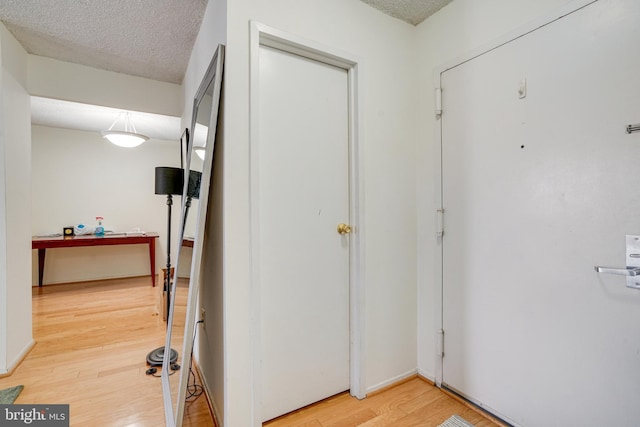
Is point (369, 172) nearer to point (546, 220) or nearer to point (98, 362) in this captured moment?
point (546, 220)

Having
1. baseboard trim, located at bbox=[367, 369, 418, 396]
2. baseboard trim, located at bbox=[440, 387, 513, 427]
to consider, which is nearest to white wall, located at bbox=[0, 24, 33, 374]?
baseboard trim, located at bbox=[367, 369, 418, 396]

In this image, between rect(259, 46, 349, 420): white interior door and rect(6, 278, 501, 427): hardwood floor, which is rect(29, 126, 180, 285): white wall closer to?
rect(6, 278, 501, 427): hardwood floor

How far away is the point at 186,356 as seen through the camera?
4.62ft

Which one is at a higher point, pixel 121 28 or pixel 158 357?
pixel 121 28

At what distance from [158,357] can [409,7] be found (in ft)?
10.4

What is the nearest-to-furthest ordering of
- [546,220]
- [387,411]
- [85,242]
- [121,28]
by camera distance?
[546,220], [387,411], [121,28], [85,242]

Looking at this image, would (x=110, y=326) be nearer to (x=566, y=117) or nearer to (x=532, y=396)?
(x=532, y=396)

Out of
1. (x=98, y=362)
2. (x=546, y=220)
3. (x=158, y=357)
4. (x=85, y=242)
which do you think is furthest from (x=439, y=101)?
(x=85, y=242)

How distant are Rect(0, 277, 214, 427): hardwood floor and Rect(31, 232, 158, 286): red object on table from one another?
0.72 meters

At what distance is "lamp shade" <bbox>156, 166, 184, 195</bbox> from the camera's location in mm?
2154

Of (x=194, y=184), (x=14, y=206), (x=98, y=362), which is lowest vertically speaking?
(x=98, y=362)

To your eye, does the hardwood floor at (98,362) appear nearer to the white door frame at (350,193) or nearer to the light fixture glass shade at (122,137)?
the white door frame at (350,193)

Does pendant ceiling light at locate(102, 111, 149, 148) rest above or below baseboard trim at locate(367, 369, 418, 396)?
above

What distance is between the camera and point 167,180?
2.15 meters
